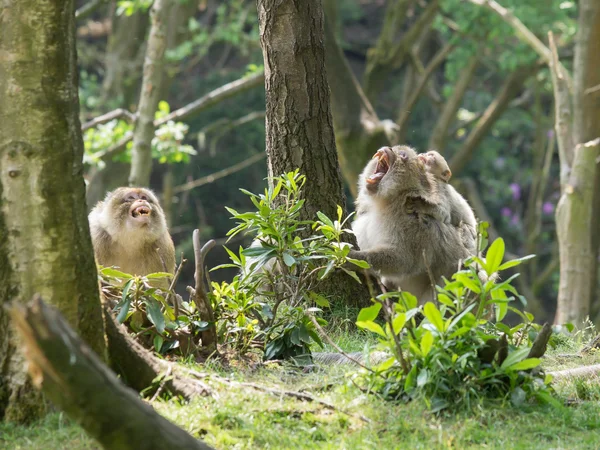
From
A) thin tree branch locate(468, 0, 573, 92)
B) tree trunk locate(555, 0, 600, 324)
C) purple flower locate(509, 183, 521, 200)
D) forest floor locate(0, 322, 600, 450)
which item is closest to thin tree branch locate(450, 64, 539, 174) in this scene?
thin tree branch locate(468, 0, 573, 92)

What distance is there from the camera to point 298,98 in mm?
6449

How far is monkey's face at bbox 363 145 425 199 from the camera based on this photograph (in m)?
6.33

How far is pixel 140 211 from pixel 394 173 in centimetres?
186

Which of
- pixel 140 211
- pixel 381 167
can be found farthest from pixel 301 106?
pixel 140 211

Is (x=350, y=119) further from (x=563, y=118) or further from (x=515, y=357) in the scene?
(x=515, y=357)

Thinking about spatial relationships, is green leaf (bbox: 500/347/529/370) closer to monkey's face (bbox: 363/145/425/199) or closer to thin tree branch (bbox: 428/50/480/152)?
monkey's face (bbox: 363/145/425/199)

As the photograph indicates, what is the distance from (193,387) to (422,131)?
13.7m

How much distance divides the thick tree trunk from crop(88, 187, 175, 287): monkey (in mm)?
1016

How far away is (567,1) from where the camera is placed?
11805 millimetres

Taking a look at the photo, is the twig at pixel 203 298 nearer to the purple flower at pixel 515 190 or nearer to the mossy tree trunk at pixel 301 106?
the mossy tree trunk at pixel 301 106

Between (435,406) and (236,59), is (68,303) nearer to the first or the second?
(435,406)

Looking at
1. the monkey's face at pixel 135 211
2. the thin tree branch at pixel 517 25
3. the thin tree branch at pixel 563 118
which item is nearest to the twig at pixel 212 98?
the thin tree branch at pixel 517 25

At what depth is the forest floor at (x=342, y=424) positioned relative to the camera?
12.1 ft

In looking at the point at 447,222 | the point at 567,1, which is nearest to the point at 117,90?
the point at 567,1
